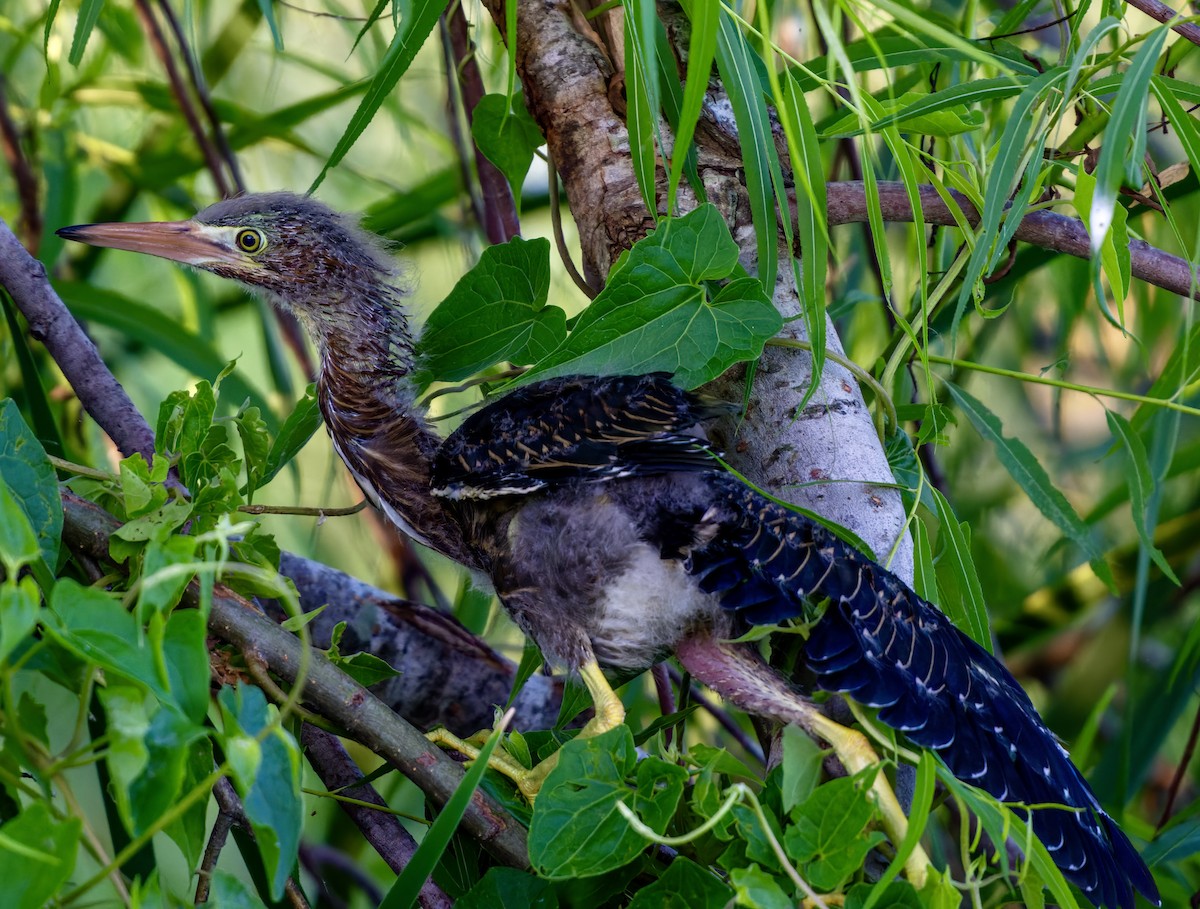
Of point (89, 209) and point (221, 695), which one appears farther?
point (89, 209)

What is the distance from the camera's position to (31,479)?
901 mm

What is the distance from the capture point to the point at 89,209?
246 centimetres

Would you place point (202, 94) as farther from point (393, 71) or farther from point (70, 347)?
point (393, 71)

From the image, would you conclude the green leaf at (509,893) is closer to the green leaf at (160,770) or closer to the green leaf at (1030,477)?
the green leaf at (160,770)

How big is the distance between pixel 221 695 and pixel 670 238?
21.6 inches

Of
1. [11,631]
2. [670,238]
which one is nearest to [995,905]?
[670,238]

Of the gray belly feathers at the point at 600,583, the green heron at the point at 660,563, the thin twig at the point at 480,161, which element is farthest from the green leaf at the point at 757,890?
the thin twig at the point at 480,161

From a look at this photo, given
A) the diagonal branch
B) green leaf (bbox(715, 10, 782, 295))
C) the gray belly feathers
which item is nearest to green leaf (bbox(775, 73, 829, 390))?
green leaf (bbox(715, 10, 782, 295))

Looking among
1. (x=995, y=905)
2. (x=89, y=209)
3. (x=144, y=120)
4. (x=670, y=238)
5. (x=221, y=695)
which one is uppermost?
(x=144, y=120)

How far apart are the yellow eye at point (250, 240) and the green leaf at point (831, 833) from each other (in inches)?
40.7

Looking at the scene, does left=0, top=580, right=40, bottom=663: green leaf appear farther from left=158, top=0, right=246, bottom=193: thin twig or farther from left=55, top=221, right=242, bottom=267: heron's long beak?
left=158, top=0, right=246, bottom=193: thin twig

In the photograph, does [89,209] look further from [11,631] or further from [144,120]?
[11,631]

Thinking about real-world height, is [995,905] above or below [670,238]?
below

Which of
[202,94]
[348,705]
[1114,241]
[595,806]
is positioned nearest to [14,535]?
[348,705]
